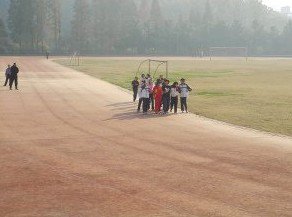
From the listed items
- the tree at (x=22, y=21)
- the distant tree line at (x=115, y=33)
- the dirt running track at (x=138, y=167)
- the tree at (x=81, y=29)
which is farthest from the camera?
the tree at (x=81, y=29)

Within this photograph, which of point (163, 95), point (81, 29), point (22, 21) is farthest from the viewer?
point (81, 29)

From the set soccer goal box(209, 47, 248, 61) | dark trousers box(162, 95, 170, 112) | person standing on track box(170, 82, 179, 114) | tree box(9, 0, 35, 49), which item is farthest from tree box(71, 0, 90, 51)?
dark trousers box(162, 95, 170, 112)

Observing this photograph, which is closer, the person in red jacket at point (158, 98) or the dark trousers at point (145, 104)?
the dark trousers at point (145, 104)

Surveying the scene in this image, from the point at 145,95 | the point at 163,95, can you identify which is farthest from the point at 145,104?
the point at 163,95

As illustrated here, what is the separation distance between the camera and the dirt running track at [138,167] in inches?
386

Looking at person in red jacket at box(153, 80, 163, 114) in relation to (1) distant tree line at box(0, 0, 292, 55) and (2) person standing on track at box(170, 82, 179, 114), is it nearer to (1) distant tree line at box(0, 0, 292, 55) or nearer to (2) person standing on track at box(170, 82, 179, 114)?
(2) person standing on track at box(170, 82, 179, 114)

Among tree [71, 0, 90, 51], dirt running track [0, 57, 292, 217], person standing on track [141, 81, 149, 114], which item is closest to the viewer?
dirt running track [0, 57, 292, 217]

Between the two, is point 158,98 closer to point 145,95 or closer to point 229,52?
point 145,95

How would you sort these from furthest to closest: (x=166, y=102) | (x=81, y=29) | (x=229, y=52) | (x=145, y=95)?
(x=229, y=52)
(x=81, y=29)
(x=166, y=102)
(x=145, y=95)

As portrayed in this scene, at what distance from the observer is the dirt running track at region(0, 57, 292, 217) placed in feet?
32.2

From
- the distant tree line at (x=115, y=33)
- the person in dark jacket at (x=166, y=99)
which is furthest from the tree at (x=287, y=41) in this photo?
the person in dark jacket at (x=166, y=99)

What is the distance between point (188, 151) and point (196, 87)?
78.4 feet

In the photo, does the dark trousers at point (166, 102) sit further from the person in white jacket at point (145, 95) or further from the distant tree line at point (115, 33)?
the distant tree line at point (115, 33)

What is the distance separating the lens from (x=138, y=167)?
12812mm
